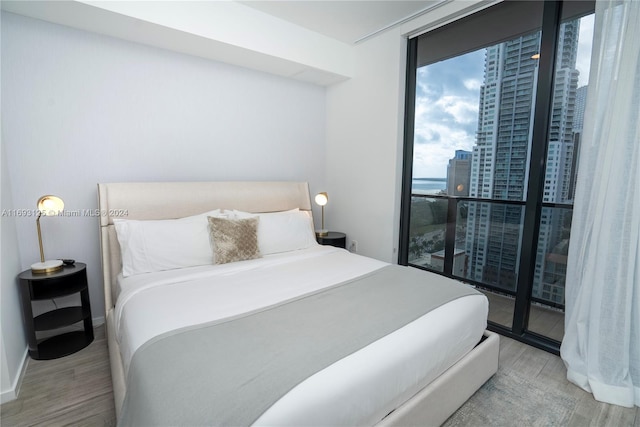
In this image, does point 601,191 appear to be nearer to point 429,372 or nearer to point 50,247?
point 429,372

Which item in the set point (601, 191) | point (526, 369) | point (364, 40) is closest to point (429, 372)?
point (526, 369)

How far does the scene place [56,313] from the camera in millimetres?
2293

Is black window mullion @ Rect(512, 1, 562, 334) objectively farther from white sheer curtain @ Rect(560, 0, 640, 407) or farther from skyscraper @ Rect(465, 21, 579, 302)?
white sheer curtain @ Rect(560, 0, 640, 407)

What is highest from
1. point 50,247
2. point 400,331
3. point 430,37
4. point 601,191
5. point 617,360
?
point 430,37

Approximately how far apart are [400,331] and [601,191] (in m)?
1.52

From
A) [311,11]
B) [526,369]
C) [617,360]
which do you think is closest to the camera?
[617,360]

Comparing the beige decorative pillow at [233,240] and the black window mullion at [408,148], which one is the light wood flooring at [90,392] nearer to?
the beige decorative pillow at [233,240]

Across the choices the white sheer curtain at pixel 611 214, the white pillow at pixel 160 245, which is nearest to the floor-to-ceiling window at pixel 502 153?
the white sheer curtain at pixel 611 214

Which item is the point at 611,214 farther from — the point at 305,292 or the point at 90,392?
the point at 90,392

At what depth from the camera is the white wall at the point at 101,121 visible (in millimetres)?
2156

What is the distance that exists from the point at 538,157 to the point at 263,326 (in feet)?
7.35

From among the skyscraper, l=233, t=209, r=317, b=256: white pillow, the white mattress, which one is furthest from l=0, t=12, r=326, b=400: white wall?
the skyscraper

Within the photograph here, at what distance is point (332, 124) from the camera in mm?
3770

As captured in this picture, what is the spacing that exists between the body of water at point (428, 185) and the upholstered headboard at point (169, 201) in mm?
1307
